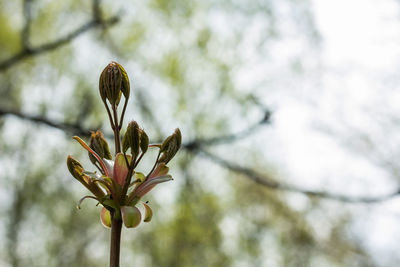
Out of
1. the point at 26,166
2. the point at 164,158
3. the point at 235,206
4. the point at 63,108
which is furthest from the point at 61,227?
the point at 164,158

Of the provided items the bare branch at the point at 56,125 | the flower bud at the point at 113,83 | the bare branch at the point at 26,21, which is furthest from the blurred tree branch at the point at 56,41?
the flower bud at the point at 113,83

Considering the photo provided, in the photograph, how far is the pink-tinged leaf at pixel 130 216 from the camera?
379 mm

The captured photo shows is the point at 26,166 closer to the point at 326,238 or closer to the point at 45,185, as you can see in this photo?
the point at 45,185

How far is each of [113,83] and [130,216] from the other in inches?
6.1

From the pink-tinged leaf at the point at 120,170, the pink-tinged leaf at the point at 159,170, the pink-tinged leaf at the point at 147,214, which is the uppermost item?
the pink-tinged leaf at the point at 159,170

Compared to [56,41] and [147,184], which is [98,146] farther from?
[56,41]

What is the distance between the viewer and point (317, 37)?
573 centimetres

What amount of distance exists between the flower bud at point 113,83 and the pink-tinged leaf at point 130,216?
5.1 inches

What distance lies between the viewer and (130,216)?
38 cm

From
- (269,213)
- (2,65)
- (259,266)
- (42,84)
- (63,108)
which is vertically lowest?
(2,65)

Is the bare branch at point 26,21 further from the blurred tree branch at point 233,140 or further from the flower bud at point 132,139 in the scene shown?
the flower bud at point 132,139

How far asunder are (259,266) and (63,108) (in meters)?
4.43

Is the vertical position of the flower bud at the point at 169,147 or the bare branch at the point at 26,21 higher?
the bare branch at the point at 26,21

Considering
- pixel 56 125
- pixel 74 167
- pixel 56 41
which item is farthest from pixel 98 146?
pixel 56 41
